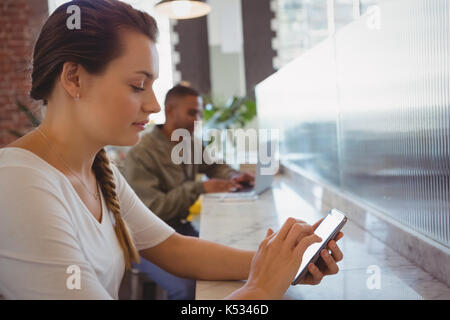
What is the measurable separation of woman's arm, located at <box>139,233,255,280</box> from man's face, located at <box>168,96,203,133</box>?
4.85 ft

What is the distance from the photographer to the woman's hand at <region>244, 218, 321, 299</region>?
0.72 meters

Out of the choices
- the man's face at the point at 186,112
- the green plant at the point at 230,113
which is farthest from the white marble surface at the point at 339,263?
the green plant at the point at 230,113

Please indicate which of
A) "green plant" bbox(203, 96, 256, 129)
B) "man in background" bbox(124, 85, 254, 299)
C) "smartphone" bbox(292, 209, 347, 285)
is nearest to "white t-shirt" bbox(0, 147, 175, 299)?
"smartphone" bbox(292, 209, 347, 285)

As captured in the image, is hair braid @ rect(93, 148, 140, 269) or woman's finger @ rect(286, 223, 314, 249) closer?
woman's finger @ rect(286, 223, 314, 249)

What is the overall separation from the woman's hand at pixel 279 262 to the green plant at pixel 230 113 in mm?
3374

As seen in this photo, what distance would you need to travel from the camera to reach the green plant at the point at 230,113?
4199 millimetres

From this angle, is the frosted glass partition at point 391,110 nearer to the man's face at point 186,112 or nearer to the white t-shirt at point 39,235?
the white t-shirt at point 39,235

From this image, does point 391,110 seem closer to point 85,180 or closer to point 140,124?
point 140,124

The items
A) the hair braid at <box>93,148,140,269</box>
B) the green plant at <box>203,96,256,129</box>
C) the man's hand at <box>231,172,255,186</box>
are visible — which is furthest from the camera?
the green plant at <box>203,96,256,129</box>

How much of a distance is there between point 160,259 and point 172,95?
5.49ft

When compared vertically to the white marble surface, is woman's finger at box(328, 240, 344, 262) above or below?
above

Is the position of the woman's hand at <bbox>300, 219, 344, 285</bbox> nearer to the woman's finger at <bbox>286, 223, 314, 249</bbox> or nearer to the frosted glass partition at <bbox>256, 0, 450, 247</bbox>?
the woman's finger at <bbox>286, 223, 314, 249</bbox>

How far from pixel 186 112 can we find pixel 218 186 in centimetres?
61
